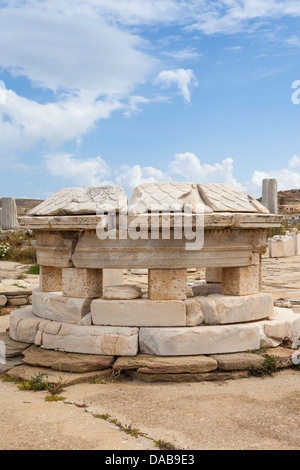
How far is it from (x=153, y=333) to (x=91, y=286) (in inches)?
40.4

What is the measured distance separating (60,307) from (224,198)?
7.95 ft

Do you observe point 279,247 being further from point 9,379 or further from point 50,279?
point 9,379

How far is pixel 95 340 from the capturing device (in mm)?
4938

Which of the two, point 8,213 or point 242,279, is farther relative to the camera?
point 8,213

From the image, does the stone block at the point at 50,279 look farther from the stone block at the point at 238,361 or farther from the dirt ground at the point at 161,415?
the stone block at the point at 238,361

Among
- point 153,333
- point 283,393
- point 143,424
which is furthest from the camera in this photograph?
point 153,333

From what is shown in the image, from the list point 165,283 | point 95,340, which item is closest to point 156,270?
point 165,283

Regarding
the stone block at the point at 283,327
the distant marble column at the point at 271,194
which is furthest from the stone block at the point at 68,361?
the distant marble column at the point at 271,194

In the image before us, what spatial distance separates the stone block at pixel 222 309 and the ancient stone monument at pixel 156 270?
0.01 metres

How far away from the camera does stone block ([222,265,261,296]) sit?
5402 mm

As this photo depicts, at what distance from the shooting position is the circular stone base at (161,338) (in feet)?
15.8
